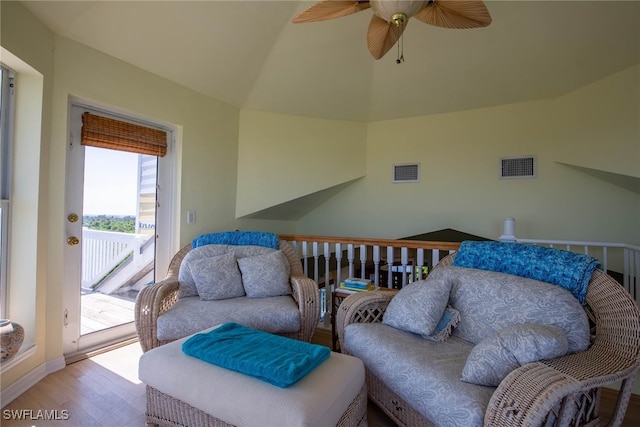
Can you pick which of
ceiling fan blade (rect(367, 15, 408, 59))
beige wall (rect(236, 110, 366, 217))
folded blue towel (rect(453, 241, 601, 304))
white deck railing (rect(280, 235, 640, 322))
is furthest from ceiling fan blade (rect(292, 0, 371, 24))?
beige wall (rect(236, 110, 366, 217))

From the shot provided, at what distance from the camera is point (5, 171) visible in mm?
1863

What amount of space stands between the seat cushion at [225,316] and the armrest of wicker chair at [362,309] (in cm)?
35

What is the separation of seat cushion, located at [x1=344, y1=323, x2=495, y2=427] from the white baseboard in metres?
1.90

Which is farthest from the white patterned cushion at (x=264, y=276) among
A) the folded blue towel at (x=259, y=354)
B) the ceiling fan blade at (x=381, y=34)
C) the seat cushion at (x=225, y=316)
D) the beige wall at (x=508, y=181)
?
the beige wall at (x=508, y=181)

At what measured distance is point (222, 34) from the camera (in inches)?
97.7

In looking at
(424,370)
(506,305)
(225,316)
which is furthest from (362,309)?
(225,316)

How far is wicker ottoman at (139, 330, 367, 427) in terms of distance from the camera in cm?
103

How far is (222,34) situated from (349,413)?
277 cm

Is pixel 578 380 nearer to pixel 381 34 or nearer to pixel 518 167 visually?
pixel 381 34

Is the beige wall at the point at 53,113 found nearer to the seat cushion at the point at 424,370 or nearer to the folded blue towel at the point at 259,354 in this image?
the folded blue towel at the point at 259,354

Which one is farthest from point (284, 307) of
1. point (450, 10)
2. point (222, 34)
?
point (222, 34)

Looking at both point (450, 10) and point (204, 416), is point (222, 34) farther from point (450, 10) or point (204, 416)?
point (204, 416)

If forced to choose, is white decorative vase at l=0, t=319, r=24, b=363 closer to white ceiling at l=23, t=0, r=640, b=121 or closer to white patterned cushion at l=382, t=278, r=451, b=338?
white ceiling at l=23, t=0, r=640, b=121

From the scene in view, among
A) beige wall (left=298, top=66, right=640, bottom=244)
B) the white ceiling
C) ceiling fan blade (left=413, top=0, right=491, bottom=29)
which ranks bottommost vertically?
beige wall (left=298, top=66, right=640, bottom=244)
